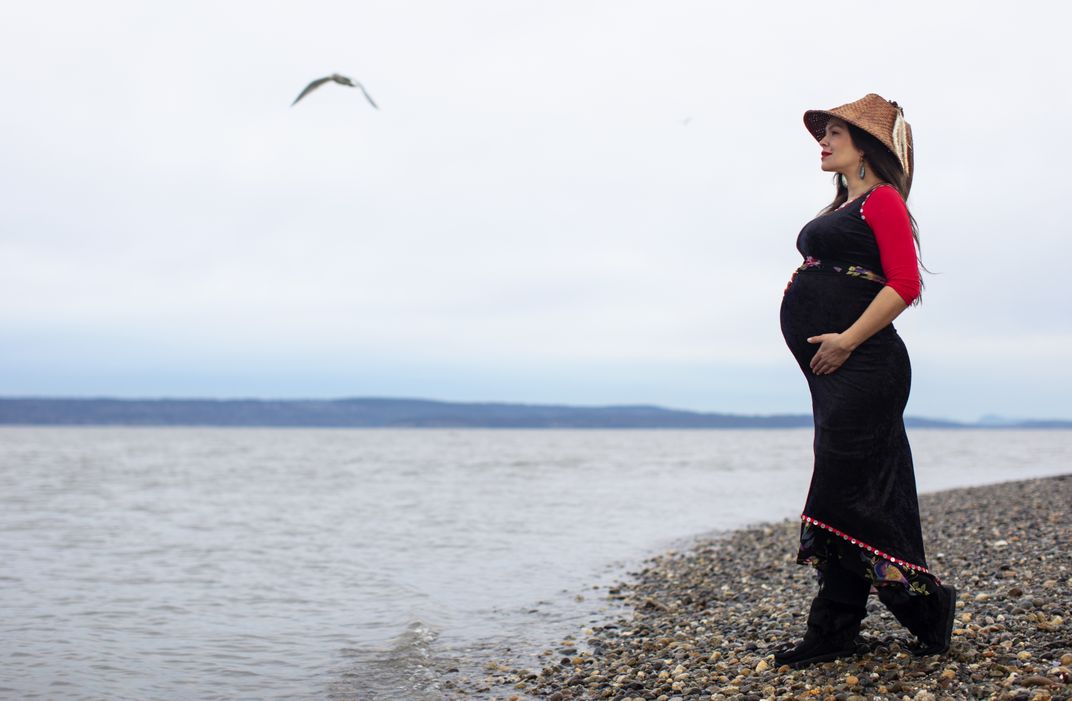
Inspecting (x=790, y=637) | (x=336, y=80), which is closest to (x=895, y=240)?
(x=790, y=637)

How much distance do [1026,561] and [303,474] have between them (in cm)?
4232

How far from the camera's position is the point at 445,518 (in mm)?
22719

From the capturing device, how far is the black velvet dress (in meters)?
4.60

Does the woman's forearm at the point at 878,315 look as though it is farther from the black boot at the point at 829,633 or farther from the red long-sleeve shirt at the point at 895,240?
the black boot at the point at 829,633

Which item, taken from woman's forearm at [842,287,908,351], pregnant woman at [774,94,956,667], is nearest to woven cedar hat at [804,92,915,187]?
pregnant woman at [774,94,956,667]

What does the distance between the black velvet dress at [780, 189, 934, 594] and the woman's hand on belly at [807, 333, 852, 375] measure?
0.15ft

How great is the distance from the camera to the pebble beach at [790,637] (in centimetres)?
479

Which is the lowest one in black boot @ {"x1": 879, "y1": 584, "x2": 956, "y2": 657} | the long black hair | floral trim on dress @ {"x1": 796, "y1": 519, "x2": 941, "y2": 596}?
black boot @ {"x1": 879, "y1": 584, "x2": 956, "y2": 657}

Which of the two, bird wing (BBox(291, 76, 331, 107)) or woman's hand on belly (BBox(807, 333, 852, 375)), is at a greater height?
bird wing (BBox(291, 76, 331, 107))

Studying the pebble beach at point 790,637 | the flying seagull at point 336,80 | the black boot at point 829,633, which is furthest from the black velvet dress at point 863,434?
the flying seagull at point 336,80

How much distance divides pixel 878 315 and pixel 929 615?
5.44 ft

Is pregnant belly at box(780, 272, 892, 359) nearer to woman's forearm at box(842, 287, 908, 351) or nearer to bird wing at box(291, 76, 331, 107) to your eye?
woman's forearm at box(842, 287, 908, 351)

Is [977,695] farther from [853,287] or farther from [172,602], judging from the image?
[172,602]

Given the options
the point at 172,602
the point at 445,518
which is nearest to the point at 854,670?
the point at 172,602
